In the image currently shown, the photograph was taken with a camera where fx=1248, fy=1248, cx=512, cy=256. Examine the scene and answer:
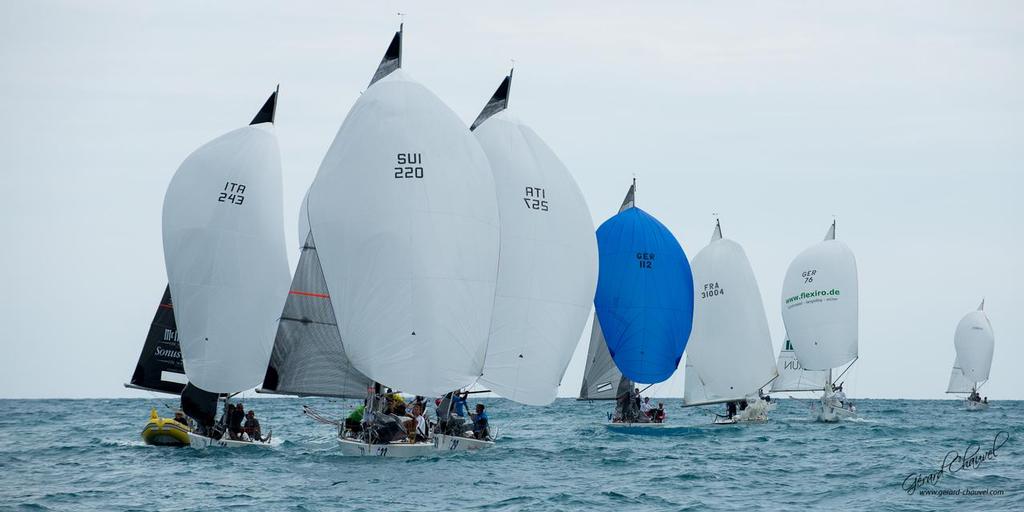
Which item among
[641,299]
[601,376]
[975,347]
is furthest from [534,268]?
[975,347]

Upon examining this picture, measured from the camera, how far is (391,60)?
3169 cm

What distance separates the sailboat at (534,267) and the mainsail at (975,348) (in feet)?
222

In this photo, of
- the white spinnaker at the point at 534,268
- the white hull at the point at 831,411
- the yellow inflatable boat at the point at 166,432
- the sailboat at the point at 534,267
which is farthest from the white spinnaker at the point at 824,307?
the yellow inflatable boat at the point at 166,432

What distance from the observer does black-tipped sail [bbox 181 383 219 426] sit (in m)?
33.0

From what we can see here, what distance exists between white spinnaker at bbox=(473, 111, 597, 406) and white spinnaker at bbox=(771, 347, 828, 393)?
4286 cm

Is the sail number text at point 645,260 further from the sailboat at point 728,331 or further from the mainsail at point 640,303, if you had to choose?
the sailboat at point 728,331

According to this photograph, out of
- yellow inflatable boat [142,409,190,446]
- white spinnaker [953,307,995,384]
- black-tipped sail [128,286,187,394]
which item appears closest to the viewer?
yellow inflatable boat [142,409,190,446]

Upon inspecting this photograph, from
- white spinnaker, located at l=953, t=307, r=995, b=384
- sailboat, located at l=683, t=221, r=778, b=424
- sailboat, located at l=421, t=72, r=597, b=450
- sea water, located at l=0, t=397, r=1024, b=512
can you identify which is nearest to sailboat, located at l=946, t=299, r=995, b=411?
white spinnaker, located at l=953, t=307, r=995, b=384

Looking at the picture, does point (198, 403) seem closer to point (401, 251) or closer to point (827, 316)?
point (401, 251)

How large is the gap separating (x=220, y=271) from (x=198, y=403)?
358 centimetres

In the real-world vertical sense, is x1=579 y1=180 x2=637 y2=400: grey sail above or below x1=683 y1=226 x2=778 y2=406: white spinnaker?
below

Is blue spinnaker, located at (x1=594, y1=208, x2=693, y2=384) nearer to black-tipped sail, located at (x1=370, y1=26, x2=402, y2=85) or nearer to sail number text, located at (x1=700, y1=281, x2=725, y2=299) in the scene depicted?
sail number text, located at (x1=700, y1=281, x2=725, y2=299)

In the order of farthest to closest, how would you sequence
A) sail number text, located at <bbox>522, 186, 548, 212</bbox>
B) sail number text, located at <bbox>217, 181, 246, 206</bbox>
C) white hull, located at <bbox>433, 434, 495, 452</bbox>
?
sail number text, located at <bbox>217, 181, 246, 206</bbox>
sail number text, located at <bbox>522, 186, 548, 212</bbox>
white hull, located at <bbox>433, 434, 495, 452</bbox>

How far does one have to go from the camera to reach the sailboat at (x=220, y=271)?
32750mm
